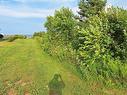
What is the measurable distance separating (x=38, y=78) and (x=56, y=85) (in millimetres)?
2681

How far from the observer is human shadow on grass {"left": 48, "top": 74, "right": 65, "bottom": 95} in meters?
18.3

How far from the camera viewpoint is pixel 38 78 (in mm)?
21719

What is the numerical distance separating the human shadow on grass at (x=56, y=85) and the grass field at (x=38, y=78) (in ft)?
0.72

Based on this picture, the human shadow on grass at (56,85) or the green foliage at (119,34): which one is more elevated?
the green foliage at (119,34)

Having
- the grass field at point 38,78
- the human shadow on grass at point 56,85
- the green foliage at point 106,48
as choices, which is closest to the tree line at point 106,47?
the green foliage at point 106,48

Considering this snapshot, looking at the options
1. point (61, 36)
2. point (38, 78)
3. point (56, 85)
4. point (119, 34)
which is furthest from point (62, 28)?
point (56, 85)

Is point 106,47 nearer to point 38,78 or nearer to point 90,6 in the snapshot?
point 38,78

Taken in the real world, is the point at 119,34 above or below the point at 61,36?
above

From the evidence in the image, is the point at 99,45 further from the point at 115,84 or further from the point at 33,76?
the point at 33,76

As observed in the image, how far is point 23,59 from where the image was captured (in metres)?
30.3

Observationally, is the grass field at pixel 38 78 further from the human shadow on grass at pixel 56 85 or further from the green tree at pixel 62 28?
the green tree at pixel 62 28

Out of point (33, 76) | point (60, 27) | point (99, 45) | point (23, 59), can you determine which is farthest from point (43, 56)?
point (60, 27)

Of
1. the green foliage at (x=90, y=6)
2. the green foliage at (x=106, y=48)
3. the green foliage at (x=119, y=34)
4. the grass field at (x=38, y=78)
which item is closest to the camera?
the grass field at (x=38, y=78)

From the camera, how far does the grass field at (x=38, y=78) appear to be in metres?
18.7
